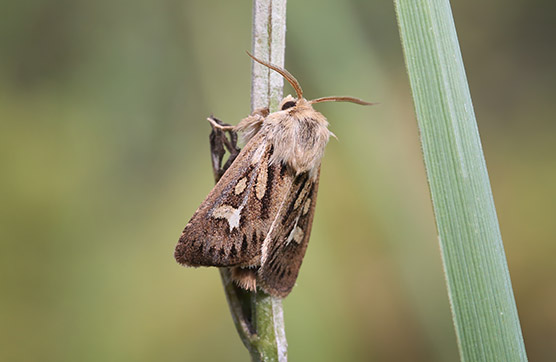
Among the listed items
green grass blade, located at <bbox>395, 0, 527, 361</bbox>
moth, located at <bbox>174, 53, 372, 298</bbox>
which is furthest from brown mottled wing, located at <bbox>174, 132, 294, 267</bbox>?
green grass blade, located at <bbox>395, 0, 527, 361</bbox>

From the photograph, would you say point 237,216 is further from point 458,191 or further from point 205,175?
point 205,175

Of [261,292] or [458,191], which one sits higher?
[458,191]

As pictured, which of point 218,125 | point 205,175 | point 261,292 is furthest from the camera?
point 205,175

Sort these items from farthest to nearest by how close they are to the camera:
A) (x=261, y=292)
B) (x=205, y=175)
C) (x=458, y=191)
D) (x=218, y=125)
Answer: (x=205, y=175) < (x=218, y=125) < (x=261, y=292) < (x=458, y=191)

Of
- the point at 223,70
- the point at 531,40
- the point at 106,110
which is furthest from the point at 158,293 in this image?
→ the point at 531,40

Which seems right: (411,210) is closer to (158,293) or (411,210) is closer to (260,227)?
(260,227)

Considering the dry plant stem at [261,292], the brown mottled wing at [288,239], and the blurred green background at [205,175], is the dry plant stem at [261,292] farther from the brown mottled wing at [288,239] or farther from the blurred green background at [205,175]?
the blurred green background at [205,175]

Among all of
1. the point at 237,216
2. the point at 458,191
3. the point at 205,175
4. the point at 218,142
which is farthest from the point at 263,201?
the point at 205,175

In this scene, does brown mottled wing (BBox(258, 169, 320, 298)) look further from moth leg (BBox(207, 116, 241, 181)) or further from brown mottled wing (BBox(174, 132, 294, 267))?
moth leg (BBox(207, 116, 241, 181))
